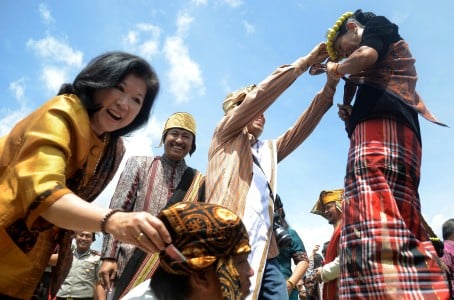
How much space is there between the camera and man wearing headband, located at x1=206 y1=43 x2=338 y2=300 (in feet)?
8.54

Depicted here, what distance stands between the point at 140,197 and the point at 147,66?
1838mm

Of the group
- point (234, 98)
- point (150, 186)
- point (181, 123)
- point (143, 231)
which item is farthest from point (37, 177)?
point (181, 123)

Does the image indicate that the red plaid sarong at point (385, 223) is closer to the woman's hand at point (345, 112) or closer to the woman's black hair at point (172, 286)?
the woman's hand at point (345, 112)

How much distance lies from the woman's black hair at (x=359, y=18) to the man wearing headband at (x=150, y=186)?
1.62m

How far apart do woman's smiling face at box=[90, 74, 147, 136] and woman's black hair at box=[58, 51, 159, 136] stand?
0.02 metres

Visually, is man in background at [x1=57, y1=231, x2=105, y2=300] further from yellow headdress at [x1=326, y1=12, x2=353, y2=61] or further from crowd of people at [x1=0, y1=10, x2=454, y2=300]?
yellow headdress at [x1=326, y1=12, x2=353, y2=61]

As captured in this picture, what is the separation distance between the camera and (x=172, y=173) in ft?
13.0

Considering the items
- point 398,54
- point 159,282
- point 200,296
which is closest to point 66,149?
point 159,282

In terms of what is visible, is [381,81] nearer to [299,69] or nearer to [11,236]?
[299,69]

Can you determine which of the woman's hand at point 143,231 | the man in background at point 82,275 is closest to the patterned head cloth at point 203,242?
the woman's hand at point 143,231

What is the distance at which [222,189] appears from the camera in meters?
2.59

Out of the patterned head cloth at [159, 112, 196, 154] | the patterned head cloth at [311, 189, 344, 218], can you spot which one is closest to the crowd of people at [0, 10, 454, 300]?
the patterned head cloth at [159, 112, 196, 154]

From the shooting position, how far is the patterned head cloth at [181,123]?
4.23m

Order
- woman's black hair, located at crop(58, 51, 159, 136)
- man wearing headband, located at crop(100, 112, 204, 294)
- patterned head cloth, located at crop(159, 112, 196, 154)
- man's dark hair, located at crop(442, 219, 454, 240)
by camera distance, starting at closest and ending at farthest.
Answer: woman's black hair, located at crop(58, 51, 159, 136) < man wearing headband, located at crop(100, 112, 204, 294) < patterned head cloth, located at crop(159, 112, 196, 154) < man's dark hair, located at crop(442, 219, 454, 240)
